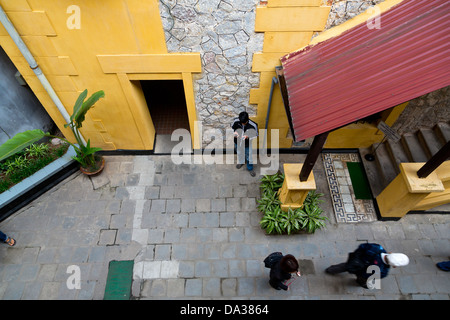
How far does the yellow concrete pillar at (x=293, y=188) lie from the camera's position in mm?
4730

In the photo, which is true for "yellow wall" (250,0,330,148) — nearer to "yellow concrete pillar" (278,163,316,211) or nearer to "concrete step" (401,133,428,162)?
"yellow concrete pillar" (278,163,316,211)

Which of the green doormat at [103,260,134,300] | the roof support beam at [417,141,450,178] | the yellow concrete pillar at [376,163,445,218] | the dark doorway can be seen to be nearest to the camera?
the roof support beam at [417,141,450,178]

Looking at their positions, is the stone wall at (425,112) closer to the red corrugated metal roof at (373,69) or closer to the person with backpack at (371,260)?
the red corrugated metal roof at (373,69)

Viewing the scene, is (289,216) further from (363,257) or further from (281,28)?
(281,28)

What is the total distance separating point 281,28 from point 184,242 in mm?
4401

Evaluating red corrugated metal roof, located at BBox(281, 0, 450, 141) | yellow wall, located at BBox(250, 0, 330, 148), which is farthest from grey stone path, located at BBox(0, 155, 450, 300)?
red corrugated metal roof, located at BBox(281, 0, 450, 141)

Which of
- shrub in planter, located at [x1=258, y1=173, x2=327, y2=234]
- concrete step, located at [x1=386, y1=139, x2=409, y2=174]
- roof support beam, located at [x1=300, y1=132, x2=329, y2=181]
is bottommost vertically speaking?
shrub in planter, located at [x1=258, y1=173, x2=327, y2=234]

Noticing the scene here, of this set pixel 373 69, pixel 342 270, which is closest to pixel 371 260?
pixel 342 270

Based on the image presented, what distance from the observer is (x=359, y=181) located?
19.8 feet

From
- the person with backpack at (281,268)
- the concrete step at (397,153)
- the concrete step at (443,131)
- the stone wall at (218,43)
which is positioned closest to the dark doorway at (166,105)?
the stone wall at (218,43)

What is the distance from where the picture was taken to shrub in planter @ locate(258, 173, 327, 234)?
5.18 metres

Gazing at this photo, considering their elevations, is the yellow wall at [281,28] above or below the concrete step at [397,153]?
above

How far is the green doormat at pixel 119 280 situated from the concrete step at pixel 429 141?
6.92 metres

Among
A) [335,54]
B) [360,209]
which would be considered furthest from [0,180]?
[360,209]
